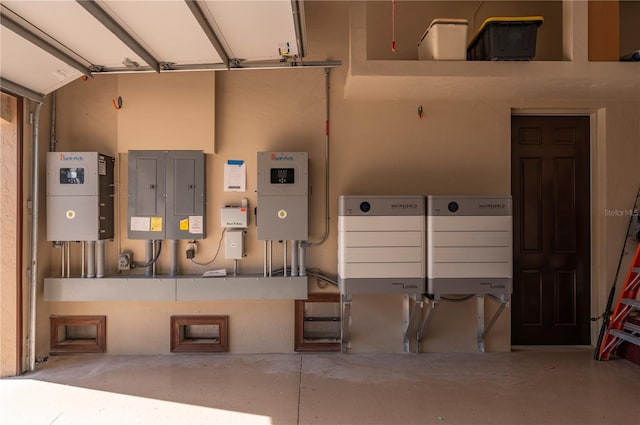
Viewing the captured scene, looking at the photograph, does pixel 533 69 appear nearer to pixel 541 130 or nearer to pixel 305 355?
pixel 541 130

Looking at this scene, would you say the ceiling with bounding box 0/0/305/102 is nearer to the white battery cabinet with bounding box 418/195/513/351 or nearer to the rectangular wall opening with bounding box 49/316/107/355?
the white battery cabinet with bounding box 418/195/513/351

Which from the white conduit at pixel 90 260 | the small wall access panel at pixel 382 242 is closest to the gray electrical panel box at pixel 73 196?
the white conduit at pixel 90 260

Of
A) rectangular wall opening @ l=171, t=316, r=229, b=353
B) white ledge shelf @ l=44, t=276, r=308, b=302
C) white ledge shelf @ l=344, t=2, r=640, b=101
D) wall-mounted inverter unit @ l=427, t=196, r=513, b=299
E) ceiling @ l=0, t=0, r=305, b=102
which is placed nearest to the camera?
ceiling @ l=0, t=0, r=305, b=102

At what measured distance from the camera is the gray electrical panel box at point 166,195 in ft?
11.9

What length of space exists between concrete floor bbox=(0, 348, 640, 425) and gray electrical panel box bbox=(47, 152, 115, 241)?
3.99 ft

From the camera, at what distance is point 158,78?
3.69 metres

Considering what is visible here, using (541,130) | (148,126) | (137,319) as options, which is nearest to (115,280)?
(137,319)

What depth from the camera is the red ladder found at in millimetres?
3443

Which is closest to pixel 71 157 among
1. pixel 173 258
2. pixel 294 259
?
pixel 173 258

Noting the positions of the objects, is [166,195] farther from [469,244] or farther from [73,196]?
[469,244]

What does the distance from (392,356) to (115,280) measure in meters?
2.64

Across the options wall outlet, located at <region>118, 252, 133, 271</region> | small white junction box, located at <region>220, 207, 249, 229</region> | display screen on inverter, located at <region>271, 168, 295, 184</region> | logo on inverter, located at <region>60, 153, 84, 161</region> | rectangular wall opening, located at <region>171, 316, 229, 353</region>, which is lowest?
rectangular wall opening, located at <region>171, 316, 229, 353</region>

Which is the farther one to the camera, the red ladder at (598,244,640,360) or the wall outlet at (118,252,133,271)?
the wall outlet at (118,252,133,271)

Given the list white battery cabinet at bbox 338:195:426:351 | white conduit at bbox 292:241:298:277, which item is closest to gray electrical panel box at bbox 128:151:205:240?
white conduit at bbox 292:241:298:277
